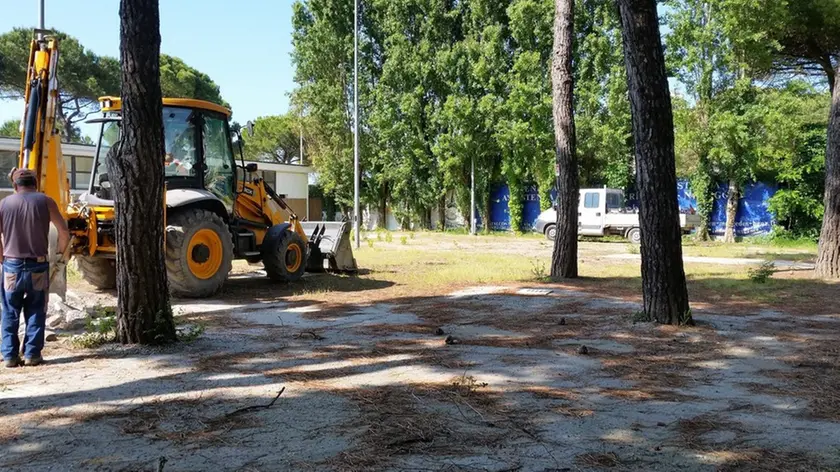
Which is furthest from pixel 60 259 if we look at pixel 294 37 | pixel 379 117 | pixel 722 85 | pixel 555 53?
pixel 294 37

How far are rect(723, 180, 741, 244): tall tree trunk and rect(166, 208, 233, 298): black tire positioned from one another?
22845mm

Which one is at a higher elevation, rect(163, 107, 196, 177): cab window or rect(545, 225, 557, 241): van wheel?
rect(163, 107, 196, 177): cab window

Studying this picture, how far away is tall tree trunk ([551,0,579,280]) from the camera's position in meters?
12.3

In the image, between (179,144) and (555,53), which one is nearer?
(179,144)

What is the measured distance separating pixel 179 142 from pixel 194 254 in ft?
6.19

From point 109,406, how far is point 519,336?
412 cm

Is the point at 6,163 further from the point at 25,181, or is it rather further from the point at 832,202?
the point at 832,202

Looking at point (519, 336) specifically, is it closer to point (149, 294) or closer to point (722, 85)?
point (149, 294)

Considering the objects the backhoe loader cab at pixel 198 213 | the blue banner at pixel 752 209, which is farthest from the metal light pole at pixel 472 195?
the backhoe loader cab at pixel 198 213

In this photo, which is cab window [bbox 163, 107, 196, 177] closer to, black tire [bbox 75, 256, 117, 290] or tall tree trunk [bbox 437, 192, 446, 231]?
black tire [bbox 75, 256, 117, 290]

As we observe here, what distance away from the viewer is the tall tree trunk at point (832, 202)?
11.8m

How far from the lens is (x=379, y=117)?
3678cm

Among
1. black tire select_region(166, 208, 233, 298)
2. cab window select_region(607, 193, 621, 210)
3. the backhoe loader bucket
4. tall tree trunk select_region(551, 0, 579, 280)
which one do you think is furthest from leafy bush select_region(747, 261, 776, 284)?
cab window select_region(607, 193, 621, 210)

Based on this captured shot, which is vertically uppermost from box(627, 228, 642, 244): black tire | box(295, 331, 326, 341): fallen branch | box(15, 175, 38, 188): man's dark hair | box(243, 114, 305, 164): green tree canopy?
box(243, 114, 305, 164): green tree canopy
